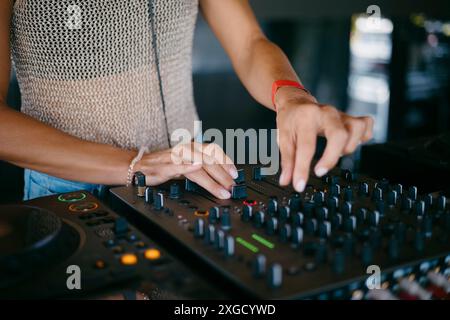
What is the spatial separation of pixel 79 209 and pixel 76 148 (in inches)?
8.7

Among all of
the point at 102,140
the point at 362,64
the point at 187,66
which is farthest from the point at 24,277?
the point at 362,64

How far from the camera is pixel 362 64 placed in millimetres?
4125

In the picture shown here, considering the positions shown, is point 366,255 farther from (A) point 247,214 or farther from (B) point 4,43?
(B) point 4,43

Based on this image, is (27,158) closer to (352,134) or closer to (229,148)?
(229,148)

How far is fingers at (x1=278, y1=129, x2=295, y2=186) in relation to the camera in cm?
89

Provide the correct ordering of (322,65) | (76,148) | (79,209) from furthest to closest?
1. (322,65)
2. (76,148)
3. (79,209)

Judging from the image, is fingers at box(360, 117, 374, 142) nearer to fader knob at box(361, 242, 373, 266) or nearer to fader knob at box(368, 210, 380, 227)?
fader knob at box(368, 210, 380, 227)

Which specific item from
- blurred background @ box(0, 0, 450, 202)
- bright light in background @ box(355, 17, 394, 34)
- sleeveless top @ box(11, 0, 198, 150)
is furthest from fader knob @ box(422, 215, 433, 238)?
bright light in background @ box(355, 17, 394, 34)

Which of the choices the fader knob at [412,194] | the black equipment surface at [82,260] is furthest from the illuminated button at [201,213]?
the fader knob at [412,194]

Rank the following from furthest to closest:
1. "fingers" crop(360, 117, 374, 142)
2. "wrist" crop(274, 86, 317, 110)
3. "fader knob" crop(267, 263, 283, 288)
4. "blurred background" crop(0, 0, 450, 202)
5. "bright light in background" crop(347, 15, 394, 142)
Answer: "bright light in background" crop(347, 15, 394, 142) → "blurred background" crop(0, 0, 450, 202) → "wrist" crop(274, 86, 317, 110) → "fingers" crop(360, 117, 374, 142) → "fader knob" crop(267, 263, 283, 288)

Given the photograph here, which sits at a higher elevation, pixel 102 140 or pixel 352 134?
pixel 352 134

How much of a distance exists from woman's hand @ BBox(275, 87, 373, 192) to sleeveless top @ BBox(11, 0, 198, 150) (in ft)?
1.50

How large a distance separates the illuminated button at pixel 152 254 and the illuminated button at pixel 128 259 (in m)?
0.02

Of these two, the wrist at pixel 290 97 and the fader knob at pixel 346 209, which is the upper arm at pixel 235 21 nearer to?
the wrist at pixel 290 97
